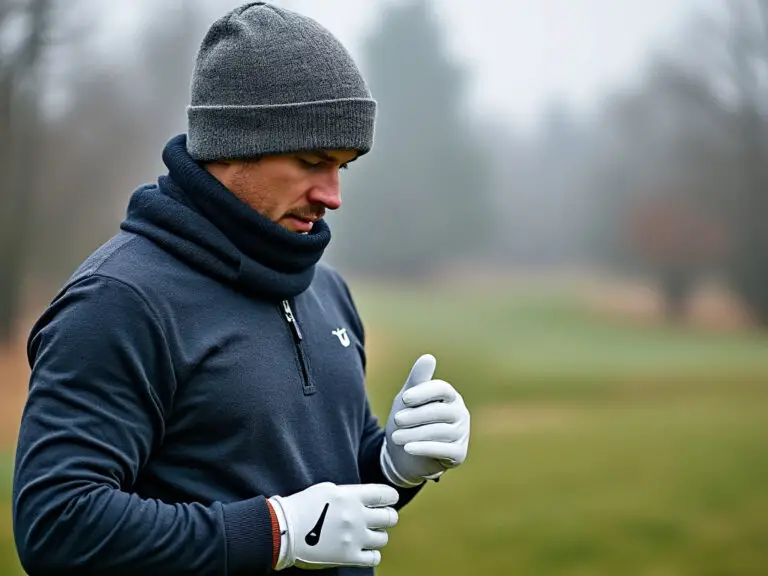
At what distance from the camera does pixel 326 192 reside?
1.17 m

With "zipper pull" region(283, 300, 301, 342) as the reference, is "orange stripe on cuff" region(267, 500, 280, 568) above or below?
below

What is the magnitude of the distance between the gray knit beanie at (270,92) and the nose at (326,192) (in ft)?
0.14

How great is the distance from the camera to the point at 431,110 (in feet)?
12.8

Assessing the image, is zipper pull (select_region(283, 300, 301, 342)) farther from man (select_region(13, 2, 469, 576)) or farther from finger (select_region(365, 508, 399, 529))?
finger (select_region(365, 508, 399, 529))

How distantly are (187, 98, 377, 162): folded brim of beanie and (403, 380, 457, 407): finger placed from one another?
33cm

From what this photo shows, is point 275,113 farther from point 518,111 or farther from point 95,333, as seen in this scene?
point 518,111

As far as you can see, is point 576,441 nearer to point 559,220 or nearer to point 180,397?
point 559,220

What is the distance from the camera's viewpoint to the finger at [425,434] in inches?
48.0

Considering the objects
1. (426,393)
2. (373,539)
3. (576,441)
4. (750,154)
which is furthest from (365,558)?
(750,154)

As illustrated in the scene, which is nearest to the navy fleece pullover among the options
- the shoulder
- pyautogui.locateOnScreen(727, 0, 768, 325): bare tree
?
the shoulder

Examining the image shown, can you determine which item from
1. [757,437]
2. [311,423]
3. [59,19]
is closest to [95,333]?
[311,423]

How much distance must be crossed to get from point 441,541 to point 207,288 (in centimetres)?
236

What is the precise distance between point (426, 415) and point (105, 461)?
0.44m

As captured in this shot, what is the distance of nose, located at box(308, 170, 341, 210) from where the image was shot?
117 cm
